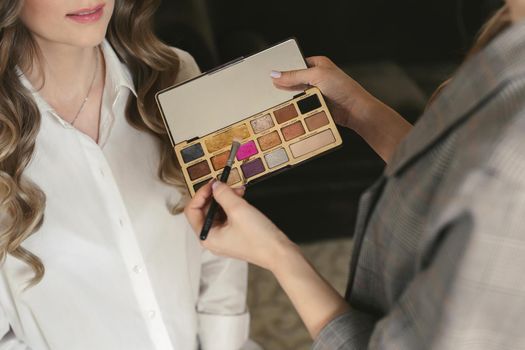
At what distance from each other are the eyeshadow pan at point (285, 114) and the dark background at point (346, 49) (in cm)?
69

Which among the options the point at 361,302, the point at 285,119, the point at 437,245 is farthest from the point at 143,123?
the point at 437,245

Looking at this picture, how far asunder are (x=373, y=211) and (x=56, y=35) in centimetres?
54

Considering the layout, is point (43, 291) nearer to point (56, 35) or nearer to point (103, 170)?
point (103, 170)

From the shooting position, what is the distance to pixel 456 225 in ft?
1.47

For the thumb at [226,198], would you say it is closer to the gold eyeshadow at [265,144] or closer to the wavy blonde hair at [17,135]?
the gold eyeshadow at [265,144]

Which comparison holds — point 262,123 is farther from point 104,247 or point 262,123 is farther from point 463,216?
point 463,216

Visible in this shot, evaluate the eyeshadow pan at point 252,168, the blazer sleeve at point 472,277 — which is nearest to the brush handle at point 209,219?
the eyeshadow pan at point 252,168

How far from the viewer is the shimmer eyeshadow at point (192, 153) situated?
33.5 inches

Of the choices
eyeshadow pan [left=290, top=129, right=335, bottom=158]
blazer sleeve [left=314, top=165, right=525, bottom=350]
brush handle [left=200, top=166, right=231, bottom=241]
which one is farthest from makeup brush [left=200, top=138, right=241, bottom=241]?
blazer sleeve [left=314, top=165, right=525, bottom=350]

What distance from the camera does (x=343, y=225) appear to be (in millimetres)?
1795

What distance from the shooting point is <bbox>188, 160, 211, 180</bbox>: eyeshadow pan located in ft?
2.77

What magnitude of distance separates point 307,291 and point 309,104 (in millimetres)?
329

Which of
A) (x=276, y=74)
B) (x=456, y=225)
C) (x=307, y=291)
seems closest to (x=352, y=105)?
(x=276, y=74)

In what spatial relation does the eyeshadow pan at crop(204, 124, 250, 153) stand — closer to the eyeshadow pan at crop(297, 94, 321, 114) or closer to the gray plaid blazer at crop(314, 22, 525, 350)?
the eyeshadow pan at crop(297, 94, 321, 114)
